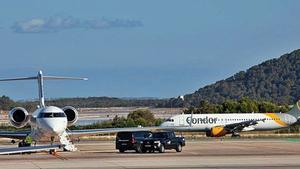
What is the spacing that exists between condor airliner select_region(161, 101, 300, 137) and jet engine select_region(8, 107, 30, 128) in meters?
36.1

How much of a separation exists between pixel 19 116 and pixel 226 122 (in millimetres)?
44910

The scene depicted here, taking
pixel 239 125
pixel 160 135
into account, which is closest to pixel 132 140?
pixel 160 135

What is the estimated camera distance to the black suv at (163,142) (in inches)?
2048

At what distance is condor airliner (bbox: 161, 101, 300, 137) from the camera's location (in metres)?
93.7

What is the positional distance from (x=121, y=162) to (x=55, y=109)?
11.9m

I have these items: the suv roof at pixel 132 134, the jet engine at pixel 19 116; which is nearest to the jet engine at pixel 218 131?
the suv roof at pixel 132 134

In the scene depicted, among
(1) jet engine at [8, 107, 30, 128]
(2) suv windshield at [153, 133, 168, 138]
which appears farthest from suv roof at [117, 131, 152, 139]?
(1) jet engine at [8, 107, 30, 128]

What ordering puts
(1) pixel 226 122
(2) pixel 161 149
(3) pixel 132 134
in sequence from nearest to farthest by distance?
(2) pixel 161 149 → (3) pixel 132 134 → (1) pixel 226 122

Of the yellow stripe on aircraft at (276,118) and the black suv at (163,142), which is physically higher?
the yellow stripe on aircraft at (276,118)

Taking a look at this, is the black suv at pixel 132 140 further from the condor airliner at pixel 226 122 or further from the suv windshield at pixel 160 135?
the condor airliner at pixel 226 122

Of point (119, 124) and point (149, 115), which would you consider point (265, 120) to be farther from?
point (149, 115)

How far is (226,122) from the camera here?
95.9 m

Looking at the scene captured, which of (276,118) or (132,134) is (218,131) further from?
(132,134)

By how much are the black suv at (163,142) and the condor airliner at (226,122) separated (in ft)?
117
